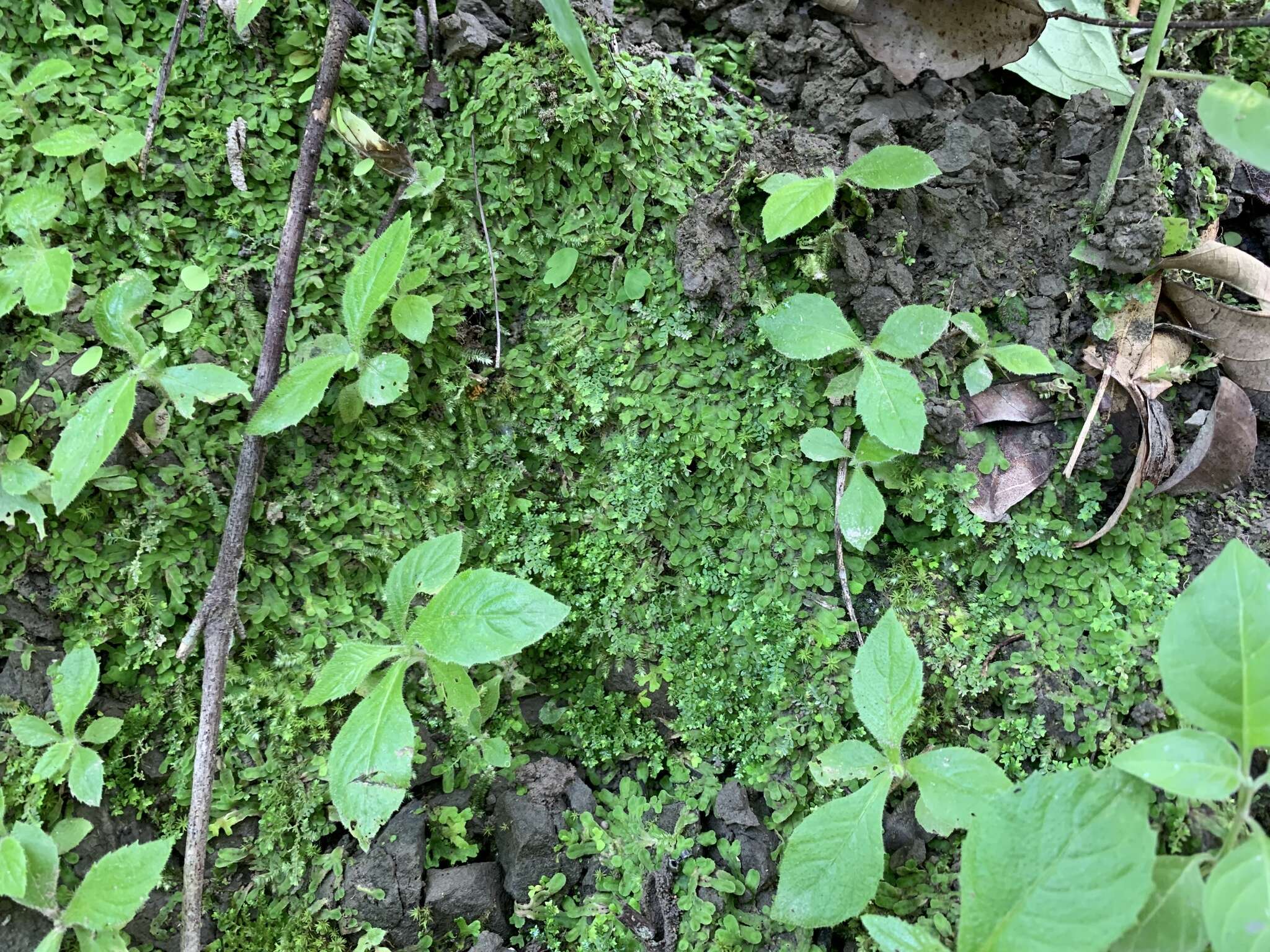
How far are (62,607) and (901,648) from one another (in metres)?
2.06

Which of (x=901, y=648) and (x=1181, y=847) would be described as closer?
(x=1181, y=847)

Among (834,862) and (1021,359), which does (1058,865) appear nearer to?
(834,862)

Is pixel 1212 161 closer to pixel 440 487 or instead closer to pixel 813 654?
pixel 813 654

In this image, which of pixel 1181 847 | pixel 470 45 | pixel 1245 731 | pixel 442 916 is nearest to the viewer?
pixel 1245 731

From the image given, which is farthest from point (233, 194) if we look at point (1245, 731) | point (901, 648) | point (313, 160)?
point (1245, 731)

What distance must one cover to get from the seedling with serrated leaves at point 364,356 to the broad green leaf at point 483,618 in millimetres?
568

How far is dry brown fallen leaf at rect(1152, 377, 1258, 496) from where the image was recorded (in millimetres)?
1844

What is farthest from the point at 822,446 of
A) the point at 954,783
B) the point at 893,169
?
the point at 954,783

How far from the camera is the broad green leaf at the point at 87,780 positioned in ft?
5.90

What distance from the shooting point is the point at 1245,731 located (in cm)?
129

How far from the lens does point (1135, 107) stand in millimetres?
1839

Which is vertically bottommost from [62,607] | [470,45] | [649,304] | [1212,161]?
[62,607]


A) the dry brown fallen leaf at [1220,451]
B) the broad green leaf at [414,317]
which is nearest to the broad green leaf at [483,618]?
the broad green leaf at [414,317]

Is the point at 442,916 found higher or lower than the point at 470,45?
lower
